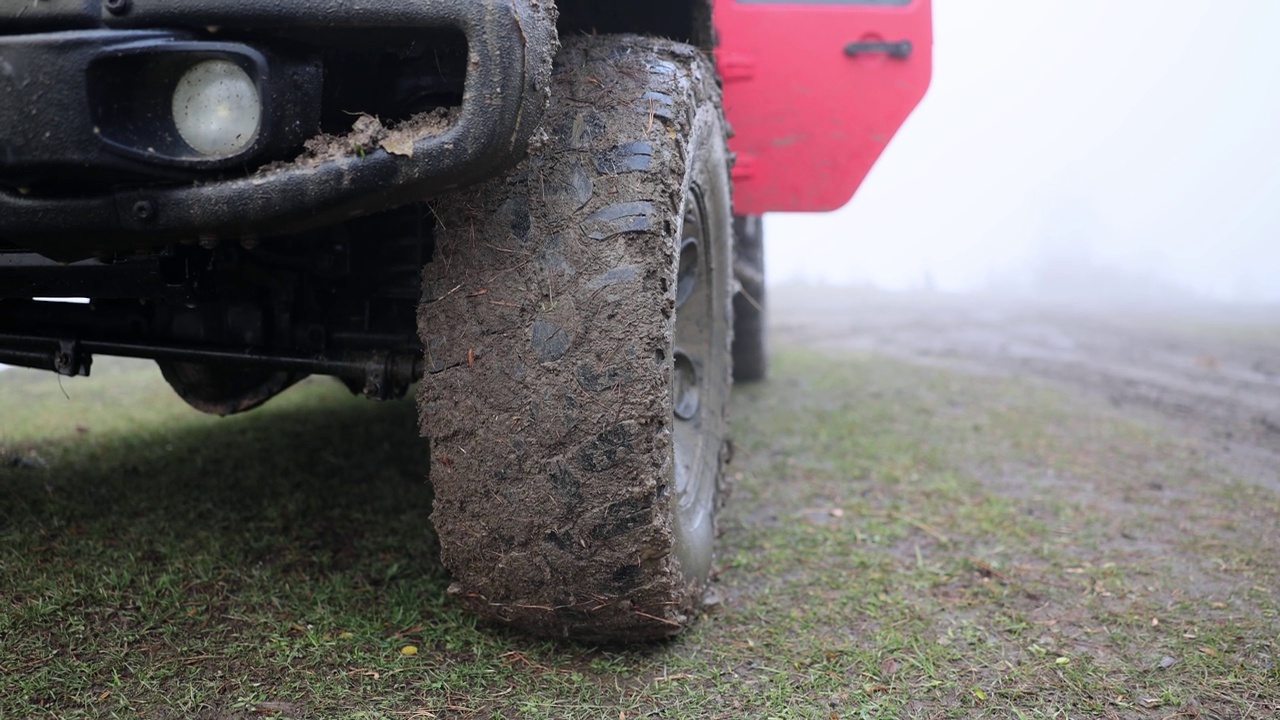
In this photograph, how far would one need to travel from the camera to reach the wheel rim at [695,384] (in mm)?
1902

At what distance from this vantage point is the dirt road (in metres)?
4.29

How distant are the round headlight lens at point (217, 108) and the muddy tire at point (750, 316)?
8.66 feet

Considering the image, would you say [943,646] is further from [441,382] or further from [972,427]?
[972,427]

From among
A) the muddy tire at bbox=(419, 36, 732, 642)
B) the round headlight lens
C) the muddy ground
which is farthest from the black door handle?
the round headlight lens

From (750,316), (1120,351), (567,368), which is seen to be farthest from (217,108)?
(1120,351)

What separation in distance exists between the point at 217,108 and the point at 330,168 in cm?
16

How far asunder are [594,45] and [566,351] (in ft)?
1.95

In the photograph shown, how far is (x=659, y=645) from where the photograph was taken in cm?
173

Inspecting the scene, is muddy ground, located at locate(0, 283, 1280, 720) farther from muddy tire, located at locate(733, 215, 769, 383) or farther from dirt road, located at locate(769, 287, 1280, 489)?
muddy tire, located at locate(733, 215, 769, 383)

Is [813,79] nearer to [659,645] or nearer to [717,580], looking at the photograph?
[717,580]

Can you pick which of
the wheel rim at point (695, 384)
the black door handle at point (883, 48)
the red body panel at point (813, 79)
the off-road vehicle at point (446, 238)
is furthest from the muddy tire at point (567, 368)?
the black door handle at point (883, 48)

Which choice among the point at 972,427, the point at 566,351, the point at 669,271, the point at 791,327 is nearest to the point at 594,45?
the point at 669,271

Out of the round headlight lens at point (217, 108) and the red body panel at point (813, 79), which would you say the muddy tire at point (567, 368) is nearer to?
the round headlight lens at point (217, 108)

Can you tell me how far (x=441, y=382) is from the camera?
1.51 meters
